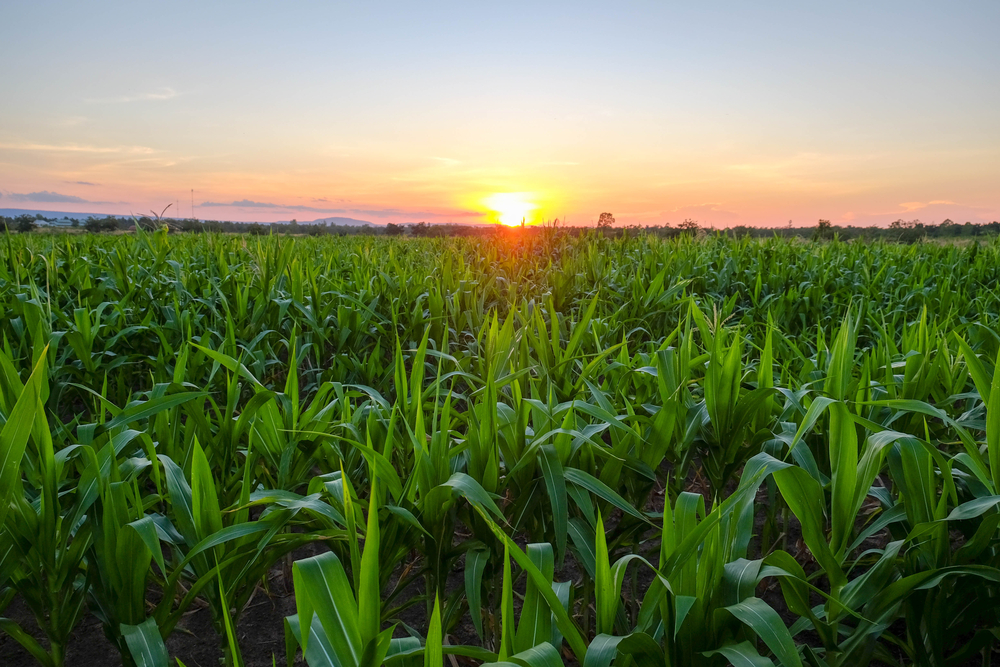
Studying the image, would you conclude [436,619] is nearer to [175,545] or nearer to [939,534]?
[175,545]

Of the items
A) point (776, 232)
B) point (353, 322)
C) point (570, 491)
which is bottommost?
point (570, 491)

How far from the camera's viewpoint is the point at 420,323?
3.18m

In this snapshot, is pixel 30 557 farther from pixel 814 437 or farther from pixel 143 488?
pixel 814 437

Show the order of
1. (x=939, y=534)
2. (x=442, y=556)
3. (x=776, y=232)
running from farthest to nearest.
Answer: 1. (x=776, y=232)
2. (x=442, y=556)
3. (x=939, y=534)

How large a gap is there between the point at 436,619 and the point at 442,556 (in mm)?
561

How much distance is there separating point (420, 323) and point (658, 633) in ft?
7.91

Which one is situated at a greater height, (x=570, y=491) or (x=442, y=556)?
(x=570, y=491)

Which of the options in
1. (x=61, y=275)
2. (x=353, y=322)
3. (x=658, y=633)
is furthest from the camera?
(x=61, y=275)

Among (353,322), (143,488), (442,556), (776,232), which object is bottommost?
(143,488)

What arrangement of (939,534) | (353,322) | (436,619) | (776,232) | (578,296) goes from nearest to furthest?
(436,619) → (939,534) → (353,322) → (578,296) → (776,232)

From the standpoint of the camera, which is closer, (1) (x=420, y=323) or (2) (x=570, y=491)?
(2) (x=570, y=491)

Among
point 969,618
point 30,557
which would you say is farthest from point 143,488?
point 969,618

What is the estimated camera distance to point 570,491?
1285mm

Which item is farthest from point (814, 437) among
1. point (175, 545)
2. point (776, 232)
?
point (776, 232)
